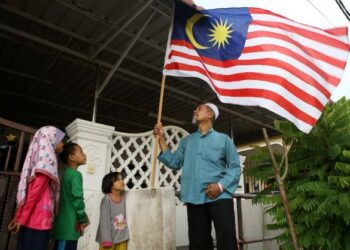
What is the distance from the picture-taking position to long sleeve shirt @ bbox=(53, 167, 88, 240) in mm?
2615

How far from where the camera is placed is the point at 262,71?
2559 mm

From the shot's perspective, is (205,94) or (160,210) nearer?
(160,210)

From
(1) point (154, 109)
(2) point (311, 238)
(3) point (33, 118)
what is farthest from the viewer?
(3) point (33, 118)

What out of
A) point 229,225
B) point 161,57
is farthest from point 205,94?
point 229,225

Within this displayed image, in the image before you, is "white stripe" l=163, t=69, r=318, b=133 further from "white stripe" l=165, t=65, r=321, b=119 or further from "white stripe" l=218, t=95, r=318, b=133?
"white stripe" l=165, t=65, r=321, b=119

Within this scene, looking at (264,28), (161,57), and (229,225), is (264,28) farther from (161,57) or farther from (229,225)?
(161,57)

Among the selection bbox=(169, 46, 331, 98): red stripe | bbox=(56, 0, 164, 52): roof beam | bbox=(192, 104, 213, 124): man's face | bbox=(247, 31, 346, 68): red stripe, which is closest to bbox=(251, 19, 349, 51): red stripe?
bbox=(247, 31, 346, 68): red stripe

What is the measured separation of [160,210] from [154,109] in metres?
7.26

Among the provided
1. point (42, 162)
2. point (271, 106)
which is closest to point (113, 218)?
point (42, 162)

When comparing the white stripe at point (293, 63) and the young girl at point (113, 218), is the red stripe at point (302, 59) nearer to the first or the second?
the white stripe at point (293, 63)

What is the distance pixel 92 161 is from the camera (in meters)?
4.18

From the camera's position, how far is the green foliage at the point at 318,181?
2.59m

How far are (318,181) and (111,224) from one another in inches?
78.3

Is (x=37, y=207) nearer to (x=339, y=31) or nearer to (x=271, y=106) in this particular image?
(x=271, y=106)
